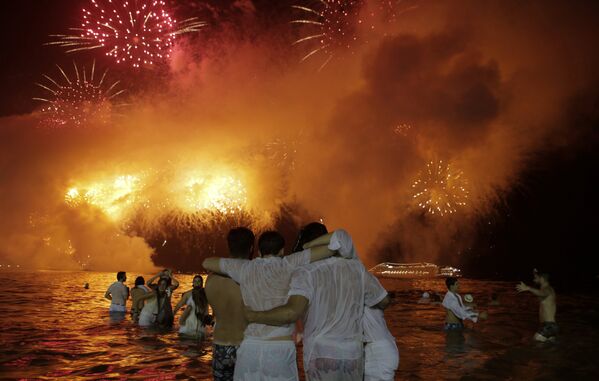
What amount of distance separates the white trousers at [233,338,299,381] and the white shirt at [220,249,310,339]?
0.08 meters

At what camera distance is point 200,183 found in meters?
39.8

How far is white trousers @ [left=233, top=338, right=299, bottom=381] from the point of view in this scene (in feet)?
14.3

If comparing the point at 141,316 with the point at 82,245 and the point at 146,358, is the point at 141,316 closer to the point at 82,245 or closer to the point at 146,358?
the point at 146,358

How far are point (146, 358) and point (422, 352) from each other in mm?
5643

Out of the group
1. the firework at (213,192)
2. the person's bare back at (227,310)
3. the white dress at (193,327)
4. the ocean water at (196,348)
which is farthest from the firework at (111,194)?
the person's bare back at (227,310)

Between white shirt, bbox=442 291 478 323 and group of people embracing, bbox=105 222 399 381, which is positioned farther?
white shirt, bbox=442 291 478 323

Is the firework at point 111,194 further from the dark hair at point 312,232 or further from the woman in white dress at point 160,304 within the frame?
the dark hair at point 312,232

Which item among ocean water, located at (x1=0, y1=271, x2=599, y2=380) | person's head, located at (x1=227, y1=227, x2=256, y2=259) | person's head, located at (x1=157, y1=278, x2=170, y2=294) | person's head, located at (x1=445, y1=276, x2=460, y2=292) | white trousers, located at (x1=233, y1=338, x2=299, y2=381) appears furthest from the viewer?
person's head, located at (x1=157, y1=278, x2=170, y2=294)

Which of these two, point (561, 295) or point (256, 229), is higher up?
point (256, 229)

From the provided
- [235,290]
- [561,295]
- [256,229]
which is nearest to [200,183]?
[256,229]

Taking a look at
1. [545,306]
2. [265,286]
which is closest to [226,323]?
[265,286]

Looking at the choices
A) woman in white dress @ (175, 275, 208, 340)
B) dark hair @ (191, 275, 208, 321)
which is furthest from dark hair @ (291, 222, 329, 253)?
dark hair @ (191, 275, 208, 321)

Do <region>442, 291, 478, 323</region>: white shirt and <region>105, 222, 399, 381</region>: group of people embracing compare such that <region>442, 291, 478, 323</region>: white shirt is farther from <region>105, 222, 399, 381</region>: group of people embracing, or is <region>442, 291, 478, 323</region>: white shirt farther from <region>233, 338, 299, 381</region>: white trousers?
<region>233, 338, 299, 381</region>: white trousers

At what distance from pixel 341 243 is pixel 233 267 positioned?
104 cm
